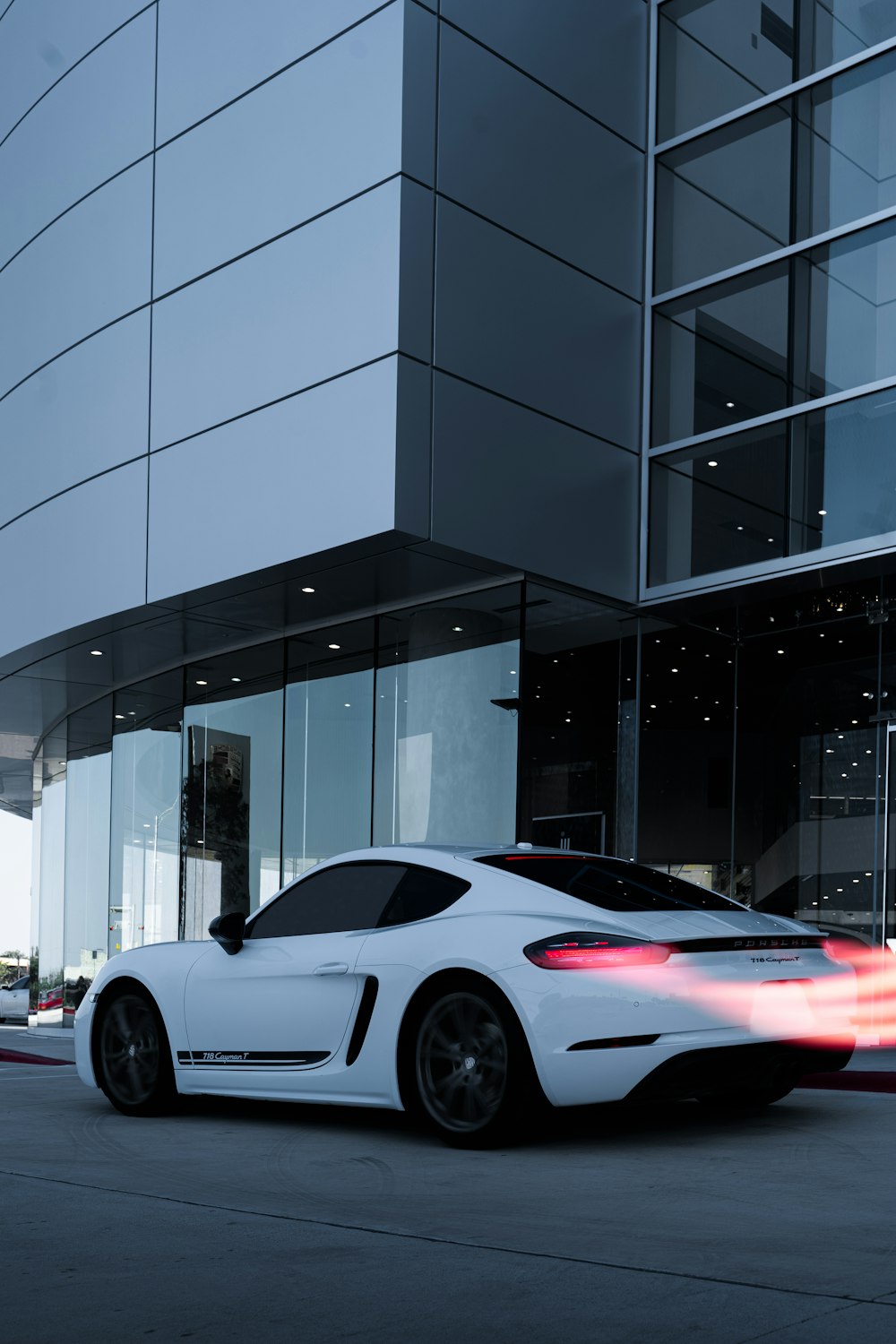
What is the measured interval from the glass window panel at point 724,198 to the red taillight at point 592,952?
33.8ft

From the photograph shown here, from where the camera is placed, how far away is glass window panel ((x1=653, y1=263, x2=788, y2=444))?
14.5 m

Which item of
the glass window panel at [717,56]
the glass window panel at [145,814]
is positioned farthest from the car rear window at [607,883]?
the glass window panel at [145,814]

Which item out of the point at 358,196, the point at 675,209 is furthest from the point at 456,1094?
the point at 675,209

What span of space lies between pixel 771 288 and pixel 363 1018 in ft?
33.0

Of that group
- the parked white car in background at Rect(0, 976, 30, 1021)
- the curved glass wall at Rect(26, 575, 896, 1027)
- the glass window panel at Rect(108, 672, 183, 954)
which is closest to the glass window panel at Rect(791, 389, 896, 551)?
the curved glass wall at Rect(26, 575, 896, 1027)

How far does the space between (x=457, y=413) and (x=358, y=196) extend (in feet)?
7.04

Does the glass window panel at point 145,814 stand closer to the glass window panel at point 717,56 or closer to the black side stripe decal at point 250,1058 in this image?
the glass window panel at point 717,56

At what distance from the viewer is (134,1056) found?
8219mm

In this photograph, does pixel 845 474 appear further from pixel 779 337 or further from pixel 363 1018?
pixel 363 1018

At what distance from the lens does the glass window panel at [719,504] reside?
14125 mm

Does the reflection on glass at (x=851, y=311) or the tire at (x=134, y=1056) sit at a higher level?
the reflection on glass at (x=851, y=311)

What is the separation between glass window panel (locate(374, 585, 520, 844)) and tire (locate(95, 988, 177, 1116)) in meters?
6.09

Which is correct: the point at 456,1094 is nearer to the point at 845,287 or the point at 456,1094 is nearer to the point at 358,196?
the point at 358,196

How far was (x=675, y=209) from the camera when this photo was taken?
603 inches
